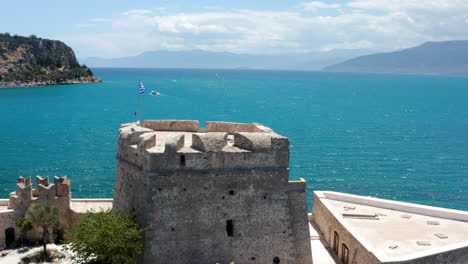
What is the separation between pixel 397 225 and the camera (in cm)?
2539

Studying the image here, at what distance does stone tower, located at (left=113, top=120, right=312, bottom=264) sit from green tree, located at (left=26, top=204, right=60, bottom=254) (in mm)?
8203

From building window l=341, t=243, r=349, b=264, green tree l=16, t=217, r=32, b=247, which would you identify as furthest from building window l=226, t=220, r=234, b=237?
green tree l=16, t=217, r=32, b=247

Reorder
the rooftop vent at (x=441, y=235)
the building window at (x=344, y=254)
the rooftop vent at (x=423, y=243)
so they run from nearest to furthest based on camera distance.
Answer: the rooftop vent at (x=423, y=243) → the building window at (x=344, y=254) → the rooftop vent at (x=441, y=235)

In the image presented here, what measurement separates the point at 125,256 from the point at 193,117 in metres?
87.7

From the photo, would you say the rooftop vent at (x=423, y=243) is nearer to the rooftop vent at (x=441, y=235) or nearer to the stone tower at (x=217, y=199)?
the rooftop vent at (x=441, y=235)

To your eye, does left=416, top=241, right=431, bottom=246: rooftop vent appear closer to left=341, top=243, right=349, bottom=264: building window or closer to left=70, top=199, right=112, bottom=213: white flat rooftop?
left=341, top=243, right=349, bottom=264: building window

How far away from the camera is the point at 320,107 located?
134m

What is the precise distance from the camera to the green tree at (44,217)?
2615 centimetres

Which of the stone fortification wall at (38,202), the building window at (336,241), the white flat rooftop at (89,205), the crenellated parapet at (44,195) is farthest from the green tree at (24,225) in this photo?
the building window at (336,241)

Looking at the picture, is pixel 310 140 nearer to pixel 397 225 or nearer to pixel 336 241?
pixel 397 225

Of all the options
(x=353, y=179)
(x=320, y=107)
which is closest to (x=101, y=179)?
Result: (x=353, y=179)

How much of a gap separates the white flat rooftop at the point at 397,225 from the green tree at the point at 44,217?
54.5 feet

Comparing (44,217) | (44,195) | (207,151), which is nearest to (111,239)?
(207,151)

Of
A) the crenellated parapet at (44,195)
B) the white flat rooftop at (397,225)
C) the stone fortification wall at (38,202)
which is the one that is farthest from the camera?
the crenellated parapet at (44,195)
